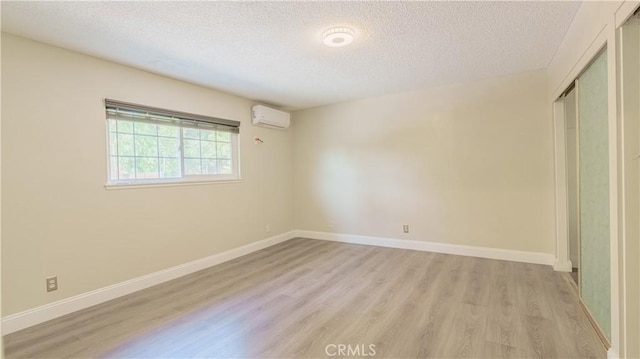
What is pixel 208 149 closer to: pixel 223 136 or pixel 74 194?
pixel 223 136

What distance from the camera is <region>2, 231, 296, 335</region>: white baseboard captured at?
2.23 m

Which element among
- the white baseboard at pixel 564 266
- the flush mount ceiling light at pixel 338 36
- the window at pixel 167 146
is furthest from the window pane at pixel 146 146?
the white baseboard at pixel 564 266

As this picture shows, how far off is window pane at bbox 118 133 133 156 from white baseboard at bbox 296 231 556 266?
3093mm

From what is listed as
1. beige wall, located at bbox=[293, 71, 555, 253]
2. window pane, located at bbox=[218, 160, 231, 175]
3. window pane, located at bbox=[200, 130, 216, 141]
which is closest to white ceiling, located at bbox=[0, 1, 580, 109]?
beige wall, located at bbox=[293, 71, 555, 253]

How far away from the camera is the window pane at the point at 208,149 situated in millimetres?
3822

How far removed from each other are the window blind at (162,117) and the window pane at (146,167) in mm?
431

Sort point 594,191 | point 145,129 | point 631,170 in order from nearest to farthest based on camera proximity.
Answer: point 631,170
point 594,191
point 145,129

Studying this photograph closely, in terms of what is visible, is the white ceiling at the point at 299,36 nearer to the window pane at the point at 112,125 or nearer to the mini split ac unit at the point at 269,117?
the window pane at the point at 112,125

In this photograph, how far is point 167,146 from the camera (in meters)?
3.37

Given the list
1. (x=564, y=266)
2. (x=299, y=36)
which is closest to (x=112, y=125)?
(x=299, y=36)

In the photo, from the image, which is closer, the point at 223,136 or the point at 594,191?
the point at 594,191

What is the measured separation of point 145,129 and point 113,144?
37cm

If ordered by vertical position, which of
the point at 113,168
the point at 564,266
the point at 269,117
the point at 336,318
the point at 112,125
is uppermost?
the point at 269,117

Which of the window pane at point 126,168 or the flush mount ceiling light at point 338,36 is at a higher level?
the flush mount ceiling light at point 338,36
